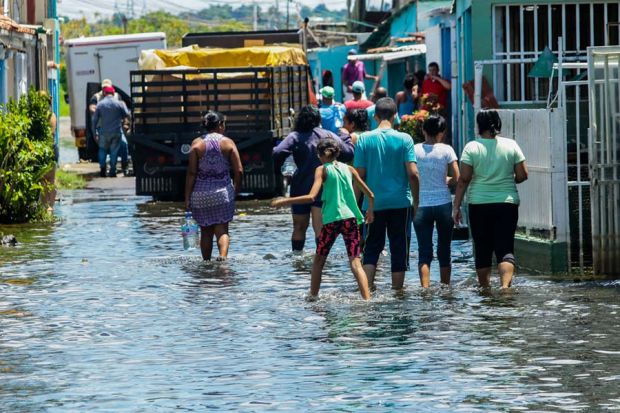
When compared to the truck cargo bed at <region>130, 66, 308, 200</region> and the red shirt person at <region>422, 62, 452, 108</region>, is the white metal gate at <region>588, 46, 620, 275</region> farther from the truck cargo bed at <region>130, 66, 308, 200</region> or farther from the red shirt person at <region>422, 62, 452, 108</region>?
the red shirt person at <region>422, 62, 452, 108</region>

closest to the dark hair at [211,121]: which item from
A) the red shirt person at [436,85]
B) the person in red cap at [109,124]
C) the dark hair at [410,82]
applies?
the red shirt person at [436,85]

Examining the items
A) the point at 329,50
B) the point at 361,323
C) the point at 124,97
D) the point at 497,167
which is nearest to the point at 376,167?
the point at 497,167

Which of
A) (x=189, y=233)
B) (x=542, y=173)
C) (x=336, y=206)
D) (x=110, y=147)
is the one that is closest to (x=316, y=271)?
(x=336, y=206)

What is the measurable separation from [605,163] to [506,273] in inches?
61.2

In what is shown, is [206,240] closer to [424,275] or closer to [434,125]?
[424,275]

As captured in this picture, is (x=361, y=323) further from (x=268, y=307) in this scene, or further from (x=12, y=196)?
(x=12, y=196)

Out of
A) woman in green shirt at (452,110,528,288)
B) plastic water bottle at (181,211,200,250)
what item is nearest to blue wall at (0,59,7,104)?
plastic water bottle at (181,211,200,250)

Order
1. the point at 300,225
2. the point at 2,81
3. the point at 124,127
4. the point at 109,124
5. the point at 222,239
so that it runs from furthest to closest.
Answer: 1. the point at 124,127
2. the point at 109,124
3. the point at 2,81
4. the point at 300,225
5. the point at 222,239

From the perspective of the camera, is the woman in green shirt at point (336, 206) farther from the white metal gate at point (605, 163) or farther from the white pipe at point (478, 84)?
the white pipe at point (478, 84)

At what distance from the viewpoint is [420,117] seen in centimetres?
2542

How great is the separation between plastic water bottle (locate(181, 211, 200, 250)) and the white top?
4.01 m

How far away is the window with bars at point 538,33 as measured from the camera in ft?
66.5

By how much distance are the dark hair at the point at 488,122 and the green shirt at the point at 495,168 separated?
0.35 ft

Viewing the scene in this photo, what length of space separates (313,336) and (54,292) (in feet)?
12.6
